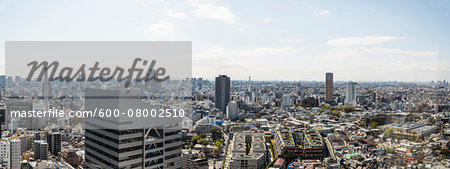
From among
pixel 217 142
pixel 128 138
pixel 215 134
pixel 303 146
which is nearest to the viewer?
pixel 128 138

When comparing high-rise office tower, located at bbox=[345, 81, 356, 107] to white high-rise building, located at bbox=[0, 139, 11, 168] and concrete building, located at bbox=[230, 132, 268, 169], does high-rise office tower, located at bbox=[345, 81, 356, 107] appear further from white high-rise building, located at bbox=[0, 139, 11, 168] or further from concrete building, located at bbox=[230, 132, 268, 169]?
white high-rise building, located at bbox=[0, 139, 11, 168]

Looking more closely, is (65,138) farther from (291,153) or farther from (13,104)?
(291,153)

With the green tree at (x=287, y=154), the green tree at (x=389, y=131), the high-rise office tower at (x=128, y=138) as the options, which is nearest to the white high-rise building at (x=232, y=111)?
the green tree at (x=287, y=154)

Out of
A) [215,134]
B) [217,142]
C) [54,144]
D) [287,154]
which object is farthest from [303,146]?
[54,144]

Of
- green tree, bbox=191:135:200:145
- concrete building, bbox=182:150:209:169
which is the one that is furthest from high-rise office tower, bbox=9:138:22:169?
green tree, bbox=191:135:200:145

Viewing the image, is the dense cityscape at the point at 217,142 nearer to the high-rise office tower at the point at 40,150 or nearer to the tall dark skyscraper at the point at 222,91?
the high-rise office tower at the point at 40,150

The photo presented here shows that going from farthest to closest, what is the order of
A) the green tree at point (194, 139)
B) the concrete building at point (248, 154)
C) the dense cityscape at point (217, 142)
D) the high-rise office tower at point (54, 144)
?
the green tree at point (194, 139), the high-rise office tower at point (54, 144), the concrete building at point (248, 154), the dense cityscape at point (217, 142)

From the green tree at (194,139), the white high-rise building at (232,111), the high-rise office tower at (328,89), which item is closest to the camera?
the green tree at (194,139)

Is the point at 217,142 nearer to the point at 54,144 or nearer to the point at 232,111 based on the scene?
the point at 54,144

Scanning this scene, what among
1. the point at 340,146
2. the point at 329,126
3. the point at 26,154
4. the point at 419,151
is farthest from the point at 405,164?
the point at 26,154
